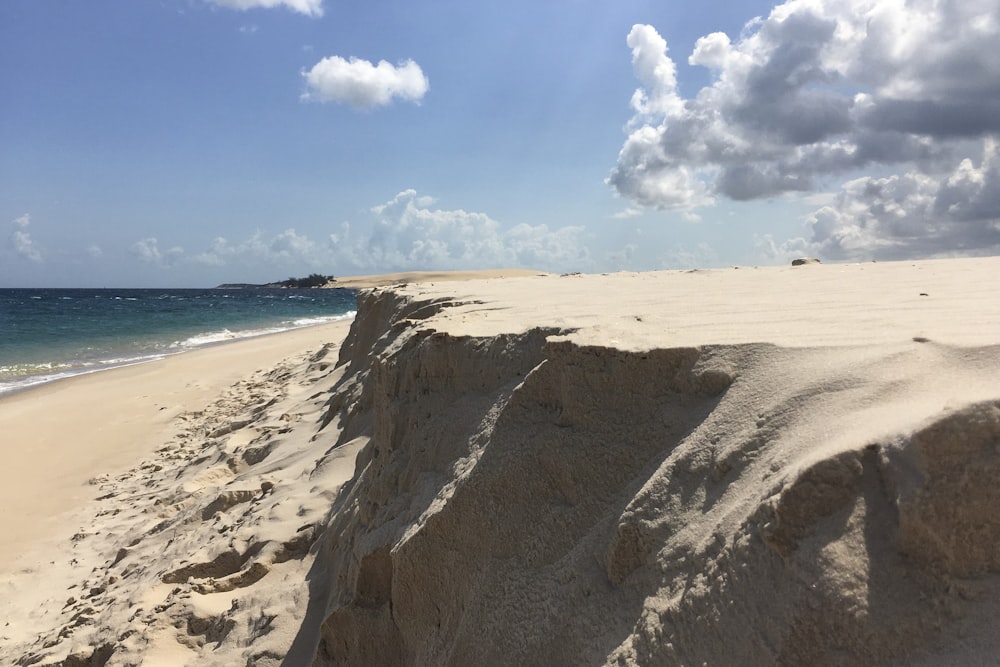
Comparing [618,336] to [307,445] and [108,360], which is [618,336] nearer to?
[307,445]

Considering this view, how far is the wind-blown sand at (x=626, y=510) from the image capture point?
1.28 meters

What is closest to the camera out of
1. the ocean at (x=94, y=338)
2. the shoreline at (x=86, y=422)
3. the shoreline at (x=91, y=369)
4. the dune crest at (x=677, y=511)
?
the dune crest at (x=677, y=511)

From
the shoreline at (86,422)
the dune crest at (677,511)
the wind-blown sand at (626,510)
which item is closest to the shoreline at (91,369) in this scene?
the shoreline at (86,422)

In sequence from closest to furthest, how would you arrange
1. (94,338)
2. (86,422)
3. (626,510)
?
(626,510)
(86,422)
(94,338)

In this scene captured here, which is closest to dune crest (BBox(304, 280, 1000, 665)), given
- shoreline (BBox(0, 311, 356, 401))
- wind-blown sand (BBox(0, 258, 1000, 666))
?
wind-blown sand (BBox(0, 258, 1000, 666))

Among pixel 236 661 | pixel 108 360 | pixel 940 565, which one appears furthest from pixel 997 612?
pixel 108 360

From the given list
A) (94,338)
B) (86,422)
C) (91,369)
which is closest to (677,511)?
(86,422)

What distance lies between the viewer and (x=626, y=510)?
1.85 m

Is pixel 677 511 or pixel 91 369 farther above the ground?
pixel 677 511

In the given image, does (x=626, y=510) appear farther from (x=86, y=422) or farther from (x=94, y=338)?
(x=94, y=338)

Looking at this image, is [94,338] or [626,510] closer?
[626,510]

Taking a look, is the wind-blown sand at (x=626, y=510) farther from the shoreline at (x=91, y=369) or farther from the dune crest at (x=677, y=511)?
the shoreline at (x=91, y=369)

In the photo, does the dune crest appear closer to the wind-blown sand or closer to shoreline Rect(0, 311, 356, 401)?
the wind-blown sand

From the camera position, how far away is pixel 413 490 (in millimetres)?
2697
